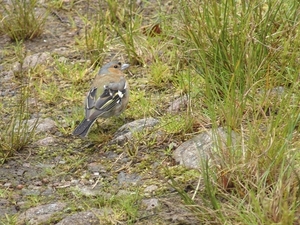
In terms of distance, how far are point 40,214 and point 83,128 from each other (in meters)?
1.16

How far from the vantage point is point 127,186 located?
15.9 feet

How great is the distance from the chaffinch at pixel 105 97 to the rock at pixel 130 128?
204 millimetres

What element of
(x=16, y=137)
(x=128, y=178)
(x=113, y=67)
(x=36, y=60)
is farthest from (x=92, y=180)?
(x=36, y=60)

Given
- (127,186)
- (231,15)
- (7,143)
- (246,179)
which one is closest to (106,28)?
(231,15)

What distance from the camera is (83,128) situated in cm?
554

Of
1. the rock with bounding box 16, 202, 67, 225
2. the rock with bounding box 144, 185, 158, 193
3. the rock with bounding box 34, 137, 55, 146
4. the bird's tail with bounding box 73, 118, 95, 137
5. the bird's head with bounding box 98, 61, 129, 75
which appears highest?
the bird's head with bounding box 98, 61, 129, 75

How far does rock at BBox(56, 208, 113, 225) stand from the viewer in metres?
4.32

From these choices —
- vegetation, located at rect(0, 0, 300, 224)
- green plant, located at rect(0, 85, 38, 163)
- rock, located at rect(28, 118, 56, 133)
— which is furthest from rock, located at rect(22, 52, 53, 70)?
green plant, located at rect(0, 85, 38, 163)

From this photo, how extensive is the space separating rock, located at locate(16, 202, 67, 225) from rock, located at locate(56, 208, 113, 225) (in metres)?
0.14

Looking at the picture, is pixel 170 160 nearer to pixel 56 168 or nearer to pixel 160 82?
pixel 56 168

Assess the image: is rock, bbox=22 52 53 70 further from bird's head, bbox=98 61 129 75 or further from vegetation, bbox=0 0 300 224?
bird's head, bbox=98 61 129 75

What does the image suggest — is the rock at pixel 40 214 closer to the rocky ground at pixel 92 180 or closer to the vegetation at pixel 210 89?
the rocky ground at pixel 92 180

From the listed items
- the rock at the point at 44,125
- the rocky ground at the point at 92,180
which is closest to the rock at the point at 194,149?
the rocky ground at the point at 92,180

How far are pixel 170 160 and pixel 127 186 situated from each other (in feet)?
1.36
